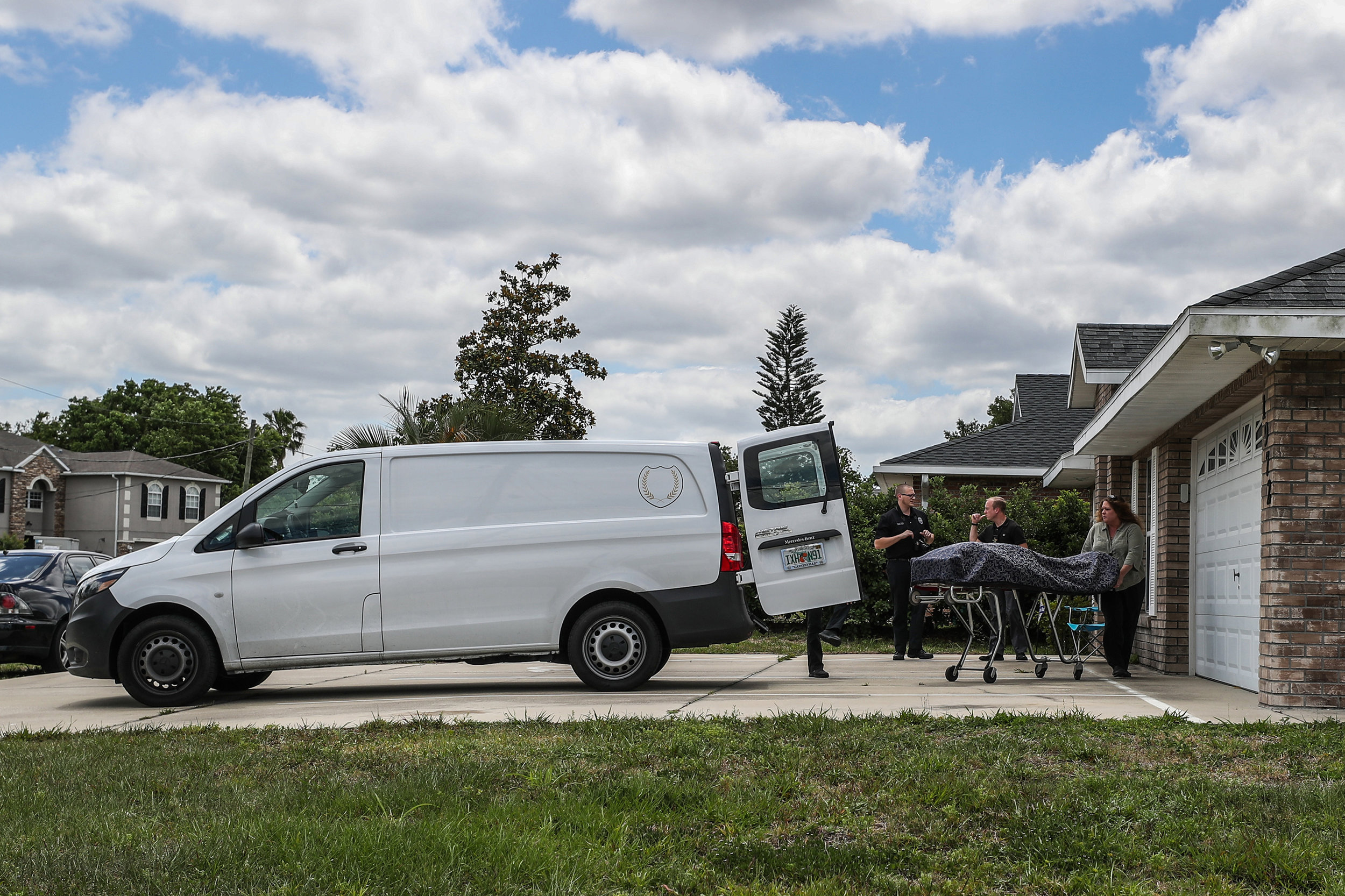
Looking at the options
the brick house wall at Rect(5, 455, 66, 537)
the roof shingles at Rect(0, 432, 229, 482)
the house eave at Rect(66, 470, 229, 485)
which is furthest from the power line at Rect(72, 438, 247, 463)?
the brick house wall at Rect(5, 455, 66, 537)

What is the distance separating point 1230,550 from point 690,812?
24.8 feet

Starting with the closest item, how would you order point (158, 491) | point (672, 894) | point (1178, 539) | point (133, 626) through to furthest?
point (672, 894) < point (133, 626) < point (1178, 539) < point (158, 491)

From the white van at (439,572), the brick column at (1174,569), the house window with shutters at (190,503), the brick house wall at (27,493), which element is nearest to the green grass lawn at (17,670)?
the white van at (439,572)

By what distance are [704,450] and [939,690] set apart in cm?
272

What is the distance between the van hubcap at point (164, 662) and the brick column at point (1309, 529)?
26.3 ft

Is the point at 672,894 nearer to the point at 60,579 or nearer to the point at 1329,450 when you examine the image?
the point at 1329,450

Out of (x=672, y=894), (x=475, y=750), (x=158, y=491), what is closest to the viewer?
(x=672, y=894)

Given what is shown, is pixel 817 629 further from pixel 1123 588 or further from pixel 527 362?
pixel 527 362

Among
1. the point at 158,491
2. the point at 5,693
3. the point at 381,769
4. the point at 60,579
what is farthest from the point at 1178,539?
the point at 158,491

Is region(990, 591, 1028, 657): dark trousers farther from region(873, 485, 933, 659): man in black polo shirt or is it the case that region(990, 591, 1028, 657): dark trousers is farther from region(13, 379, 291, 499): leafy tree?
region(13, 379, 291, 499): leafy tree

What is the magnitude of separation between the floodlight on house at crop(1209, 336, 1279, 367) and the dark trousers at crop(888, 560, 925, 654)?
581 cm

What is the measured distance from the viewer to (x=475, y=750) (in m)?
6.08

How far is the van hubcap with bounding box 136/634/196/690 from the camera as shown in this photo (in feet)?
30.0

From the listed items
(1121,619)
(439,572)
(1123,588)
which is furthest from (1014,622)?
(439,572)
